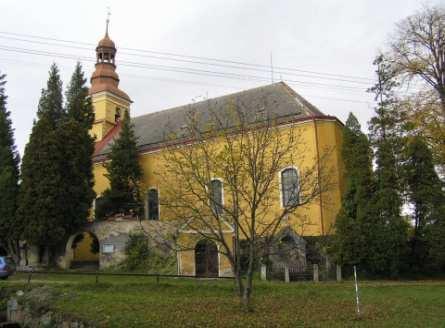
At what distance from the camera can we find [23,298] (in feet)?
49.1

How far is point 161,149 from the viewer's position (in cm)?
2783

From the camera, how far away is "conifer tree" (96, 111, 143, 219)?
32031 millimetres

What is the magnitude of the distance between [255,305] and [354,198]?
12.3 m

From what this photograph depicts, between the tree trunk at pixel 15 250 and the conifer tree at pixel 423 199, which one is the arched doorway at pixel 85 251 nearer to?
the tree trunk at pixel 15 250

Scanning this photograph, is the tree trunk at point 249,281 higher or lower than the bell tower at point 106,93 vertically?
lower

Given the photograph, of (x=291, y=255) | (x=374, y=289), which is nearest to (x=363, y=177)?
(x=291, y=255)

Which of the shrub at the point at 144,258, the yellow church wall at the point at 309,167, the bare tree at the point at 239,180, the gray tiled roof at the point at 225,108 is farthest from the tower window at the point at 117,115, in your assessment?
the bare tree at the point at 239,180

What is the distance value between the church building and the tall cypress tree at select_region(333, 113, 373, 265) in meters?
0.82

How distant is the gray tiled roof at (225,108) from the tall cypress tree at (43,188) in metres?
6.67

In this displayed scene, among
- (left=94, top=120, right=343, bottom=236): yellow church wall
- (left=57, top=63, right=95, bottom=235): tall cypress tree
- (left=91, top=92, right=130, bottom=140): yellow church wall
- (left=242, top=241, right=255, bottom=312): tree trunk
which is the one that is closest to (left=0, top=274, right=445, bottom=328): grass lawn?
(left=242, top=241, right=255, bottom=312): tree trunk

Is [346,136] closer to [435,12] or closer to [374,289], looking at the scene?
[435,12]

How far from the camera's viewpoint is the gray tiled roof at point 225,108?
95.2 ft

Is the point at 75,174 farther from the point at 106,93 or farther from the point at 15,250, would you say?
the point at 106,93

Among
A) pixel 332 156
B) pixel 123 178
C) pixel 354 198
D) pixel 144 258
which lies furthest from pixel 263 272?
pixel 123 178
